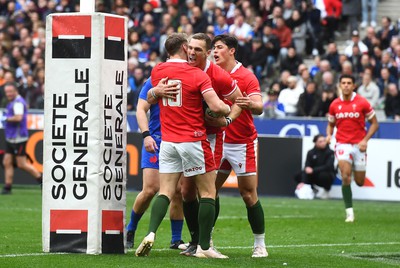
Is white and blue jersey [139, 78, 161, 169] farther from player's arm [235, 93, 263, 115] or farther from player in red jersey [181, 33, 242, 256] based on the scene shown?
player's arm [235, 93, 263, 115]

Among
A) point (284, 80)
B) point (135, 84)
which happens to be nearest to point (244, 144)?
point (284, 80)

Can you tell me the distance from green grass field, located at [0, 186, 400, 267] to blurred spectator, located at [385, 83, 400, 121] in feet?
11.1

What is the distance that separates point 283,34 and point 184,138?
18.1 meters

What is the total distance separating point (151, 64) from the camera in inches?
1180

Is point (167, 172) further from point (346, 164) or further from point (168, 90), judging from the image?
point (346, 164)

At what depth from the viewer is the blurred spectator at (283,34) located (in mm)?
28656

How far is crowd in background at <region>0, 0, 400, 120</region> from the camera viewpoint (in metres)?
25.8

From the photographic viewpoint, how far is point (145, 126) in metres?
11.6

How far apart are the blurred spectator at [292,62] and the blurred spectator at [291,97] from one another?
1.57 meters

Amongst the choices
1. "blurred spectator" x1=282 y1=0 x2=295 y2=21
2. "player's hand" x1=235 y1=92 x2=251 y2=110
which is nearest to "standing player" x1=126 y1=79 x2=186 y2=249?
"player's hand" x1=235 y1=92 x2=251 y2=110

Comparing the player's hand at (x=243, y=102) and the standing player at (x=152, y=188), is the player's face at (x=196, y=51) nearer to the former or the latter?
the player's hand at (x=243, y=102)

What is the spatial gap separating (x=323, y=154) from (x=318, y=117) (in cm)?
214

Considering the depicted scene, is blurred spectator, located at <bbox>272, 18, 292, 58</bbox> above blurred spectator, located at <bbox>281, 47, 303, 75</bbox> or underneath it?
above

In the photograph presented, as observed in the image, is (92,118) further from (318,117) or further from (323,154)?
(318,117)
